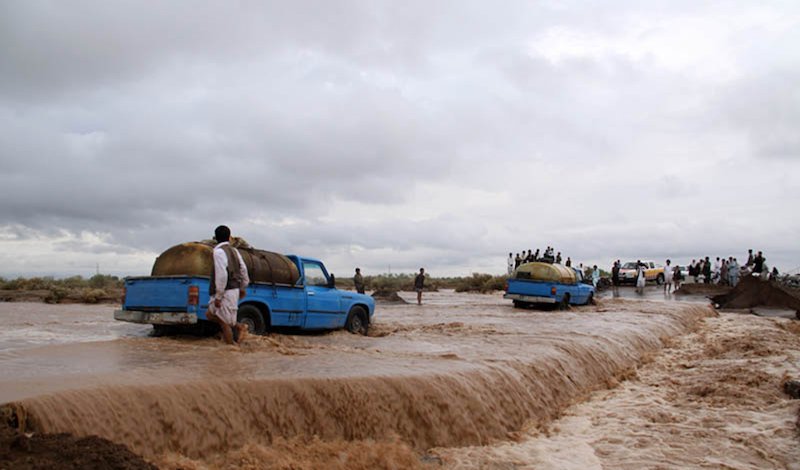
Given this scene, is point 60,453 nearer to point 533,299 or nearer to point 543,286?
point 543,286

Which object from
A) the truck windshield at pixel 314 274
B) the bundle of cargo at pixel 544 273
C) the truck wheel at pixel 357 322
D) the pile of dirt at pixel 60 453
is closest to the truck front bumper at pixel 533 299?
the bundle of cargo at pixel 544 273

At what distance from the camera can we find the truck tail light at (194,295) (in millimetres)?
9827

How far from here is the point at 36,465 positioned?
3676 mm

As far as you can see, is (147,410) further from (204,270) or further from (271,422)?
(204,270)

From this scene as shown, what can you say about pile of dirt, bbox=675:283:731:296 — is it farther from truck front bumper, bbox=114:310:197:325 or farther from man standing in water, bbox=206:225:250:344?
man standing in water, bbox=206:225:250:344

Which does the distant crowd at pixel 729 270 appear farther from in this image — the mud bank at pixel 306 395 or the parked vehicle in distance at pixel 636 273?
the mud bank at pixel 306 395

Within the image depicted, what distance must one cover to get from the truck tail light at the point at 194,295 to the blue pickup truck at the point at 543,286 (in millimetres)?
14585

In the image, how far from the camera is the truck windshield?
492 inches

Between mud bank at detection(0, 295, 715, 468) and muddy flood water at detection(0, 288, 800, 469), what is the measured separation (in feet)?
0.05

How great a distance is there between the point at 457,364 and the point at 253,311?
13.8 feet

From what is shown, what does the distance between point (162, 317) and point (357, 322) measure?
470 centimetres

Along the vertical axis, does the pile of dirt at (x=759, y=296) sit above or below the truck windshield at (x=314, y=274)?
below

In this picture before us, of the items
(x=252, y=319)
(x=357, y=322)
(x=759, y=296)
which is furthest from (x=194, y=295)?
(x=759, y=296)

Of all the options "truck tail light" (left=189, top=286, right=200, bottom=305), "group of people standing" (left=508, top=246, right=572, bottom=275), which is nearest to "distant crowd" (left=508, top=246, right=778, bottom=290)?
"group of people standing" (left=508, top=246, right=572, bottom=275)
